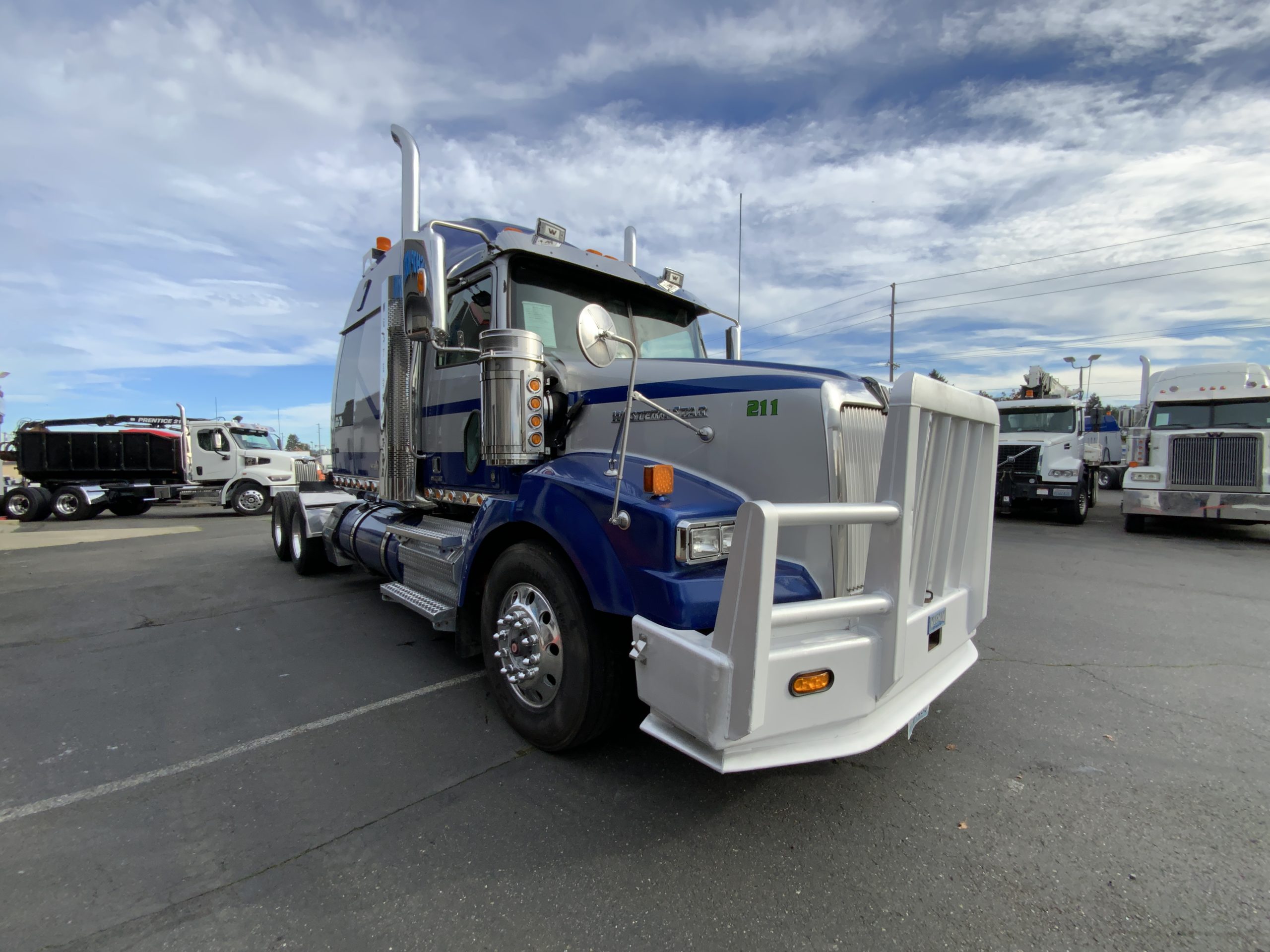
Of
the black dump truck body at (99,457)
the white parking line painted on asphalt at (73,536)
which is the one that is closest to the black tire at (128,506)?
the black dump truck body at (99,457)

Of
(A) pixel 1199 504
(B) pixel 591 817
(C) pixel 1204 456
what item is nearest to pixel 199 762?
(B) pixel 591 817

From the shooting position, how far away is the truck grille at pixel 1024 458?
12.4 meters

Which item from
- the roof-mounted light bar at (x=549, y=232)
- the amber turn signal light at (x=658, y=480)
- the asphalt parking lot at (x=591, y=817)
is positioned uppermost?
the roof-mounted light bar at (x=549, y=232)

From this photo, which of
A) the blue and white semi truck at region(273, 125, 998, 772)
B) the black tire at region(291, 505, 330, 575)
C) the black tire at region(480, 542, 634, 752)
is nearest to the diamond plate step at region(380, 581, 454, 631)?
the blue and white semi truck at region(273, 125, 998, 772)

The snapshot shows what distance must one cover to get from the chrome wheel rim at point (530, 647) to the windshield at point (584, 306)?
1.45m

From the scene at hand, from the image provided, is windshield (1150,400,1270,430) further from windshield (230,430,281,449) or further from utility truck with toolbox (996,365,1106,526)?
windshield (230,430,281,449)

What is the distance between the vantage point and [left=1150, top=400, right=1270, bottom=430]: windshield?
9.92 m

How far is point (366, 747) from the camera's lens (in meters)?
2.97

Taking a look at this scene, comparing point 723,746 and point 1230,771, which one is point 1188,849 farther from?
point 723,746

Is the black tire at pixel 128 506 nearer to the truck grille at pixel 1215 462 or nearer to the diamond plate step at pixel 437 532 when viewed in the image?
the diamond plate step at pixel 437 532

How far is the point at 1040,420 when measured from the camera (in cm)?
1327

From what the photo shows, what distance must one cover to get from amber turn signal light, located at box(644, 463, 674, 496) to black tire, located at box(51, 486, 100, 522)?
20.9 meters

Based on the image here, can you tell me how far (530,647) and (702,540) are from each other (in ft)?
3.44

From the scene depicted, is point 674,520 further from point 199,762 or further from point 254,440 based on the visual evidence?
point 254,440
